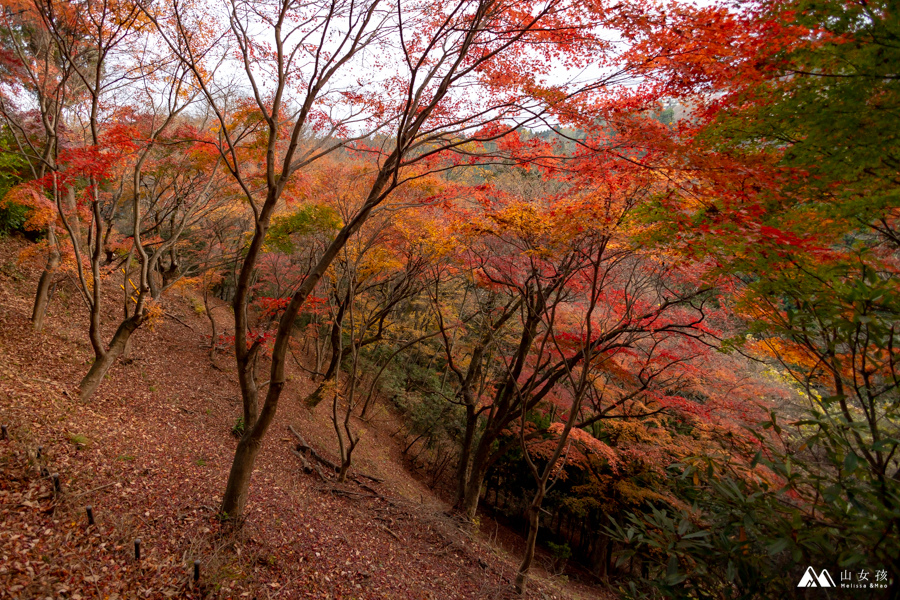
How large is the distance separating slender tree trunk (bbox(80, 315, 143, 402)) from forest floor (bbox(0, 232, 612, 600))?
18 cm

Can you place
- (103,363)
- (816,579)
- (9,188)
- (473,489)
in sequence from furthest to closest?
(9,188) < (473,489) < (103,363) < (816,579)

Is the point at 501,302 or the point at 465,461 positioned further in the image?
the point at 501,302

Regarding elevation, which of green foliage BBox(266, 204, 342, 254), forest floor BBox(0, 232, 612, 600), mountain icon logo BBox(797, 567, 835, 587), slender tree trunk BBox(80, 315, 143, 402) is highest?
green foliage BBox(266, 204, 342, 254)

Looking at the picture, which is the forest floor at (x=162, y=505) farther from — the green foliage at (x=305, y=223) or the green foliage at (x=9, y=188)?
the green foliage at (x=305, y=223)

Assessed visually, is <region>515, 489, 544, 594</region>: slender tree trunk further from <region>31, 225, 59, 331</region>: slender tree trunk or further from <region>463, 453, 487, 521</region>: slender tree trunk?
<region>31, 225, 59, 331</region>: slender tree trunk

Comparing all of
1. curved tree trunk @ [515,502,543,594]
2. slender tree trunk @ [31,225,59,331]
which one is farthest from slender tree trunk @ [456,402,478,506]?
slender tree trunk @ [31,225,59,331]

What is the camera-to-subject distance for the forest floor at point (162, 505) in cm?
338

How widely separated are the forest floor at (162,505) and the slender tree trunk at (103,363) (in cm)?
18

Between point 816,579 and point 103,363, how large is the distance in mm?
9013

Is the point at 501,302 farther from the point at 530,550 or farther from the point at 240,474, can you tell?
the point at 240,474

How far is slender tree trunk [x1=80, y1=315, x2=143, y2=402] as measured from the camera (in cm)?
638

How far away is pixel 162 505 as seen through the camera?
438cm

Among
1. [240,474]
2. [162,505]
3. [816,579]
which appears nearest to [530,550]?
[240,474]

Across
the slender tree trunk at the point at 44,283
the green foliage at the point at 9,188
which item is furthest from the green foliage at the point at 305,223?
the green foliage at the point at 9,188
